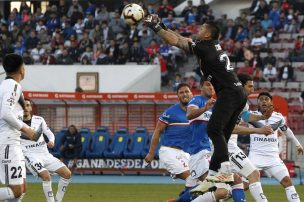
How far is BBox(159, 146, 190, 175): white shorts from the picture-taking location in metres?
18.6

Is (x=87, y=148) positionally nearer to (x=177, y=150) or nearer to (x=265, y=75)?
(x=265, y=75)

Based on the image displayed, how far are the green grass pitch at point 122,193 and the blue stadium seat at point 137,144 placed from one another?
4851 mm

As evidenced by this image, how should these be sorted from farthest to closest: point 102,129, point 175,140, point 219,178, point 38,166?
point 102,129, point 38,166, point 175,140, point 219,178

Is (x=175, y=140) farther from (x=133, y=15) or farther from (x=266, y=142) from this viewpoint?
(x=133, y=15)

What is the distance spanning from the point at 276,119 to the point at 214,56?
5084 millimetres

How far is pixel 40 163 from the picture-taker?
19984 mm

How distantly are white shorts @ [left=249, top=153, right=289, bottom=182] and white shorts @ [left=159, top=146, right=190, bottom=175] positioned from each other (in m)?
1.31

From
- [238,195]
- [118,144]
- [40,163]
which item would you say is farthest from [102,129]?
[238,195]

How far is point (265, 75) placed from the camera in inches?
1401

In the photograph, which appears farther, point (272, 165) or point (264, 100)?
point (272, 165)

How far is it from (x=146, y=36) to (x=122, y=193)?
48.7ft

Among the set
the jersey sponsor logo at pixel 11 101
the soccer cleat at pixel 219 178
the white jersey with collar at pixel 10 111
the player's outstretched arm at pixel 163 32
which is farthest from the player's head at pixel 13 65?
the soccer cleat at pixel 219 178

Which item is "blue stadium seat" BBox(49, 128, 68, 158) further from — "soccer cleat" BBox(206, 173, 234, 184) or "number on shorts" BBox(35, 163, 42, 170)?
"soccer cleat" BBox(206, 173, 234, 184)

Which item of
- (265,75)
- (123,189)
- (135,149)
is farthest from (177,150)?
(265,75)
